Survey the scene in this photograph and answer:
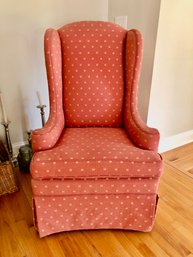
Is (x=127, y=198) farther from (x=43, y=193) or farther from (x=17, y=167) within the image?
(x=17, y=167)

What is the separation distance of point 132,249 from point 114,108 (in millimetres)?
847

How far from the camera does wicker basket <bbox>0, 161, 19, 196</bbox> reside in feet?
4.85

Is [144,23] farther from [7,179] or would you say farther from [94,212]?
[7,179]

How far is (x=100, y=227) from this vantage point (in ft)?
4.07

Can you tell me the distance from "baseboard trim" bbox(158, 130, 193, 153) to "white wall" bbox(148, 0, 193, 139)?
0.04 metres

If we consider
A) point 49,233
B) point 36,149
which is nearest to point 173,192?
point 49,233

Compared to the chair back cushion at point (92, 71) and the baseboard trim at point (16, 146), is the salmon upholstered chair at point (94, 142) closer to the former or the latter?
the chair back cushion at point (92, 71)

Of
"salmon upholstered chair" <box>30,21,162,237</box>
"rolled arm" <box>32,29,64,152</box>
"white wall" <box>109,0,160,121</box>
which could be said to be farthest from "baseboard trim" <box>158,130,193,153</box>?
"rolled arm" <box>32,29,64,152</box>

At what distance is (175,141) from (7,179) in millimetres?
1575

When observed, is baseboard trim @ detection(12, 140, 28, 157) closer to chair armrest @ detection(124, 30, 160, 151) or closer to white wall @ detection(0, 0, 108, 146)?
white wall @ detection(0, 0, 108, 146)

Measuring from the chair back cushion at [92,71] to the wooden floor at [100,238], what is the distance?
26.7 inches

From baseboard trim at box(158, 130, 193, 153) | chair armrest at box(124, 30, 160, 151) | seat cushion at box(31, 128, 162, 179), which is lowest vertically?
baseboard trim at box(158, 130, 193, 153)

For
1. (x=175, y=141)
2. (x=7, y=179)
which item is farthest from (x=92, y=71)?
(x=175, y=141)

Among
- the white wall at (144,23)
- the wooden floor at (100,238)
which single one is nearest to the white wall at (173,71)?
the white wall at (144,23)
